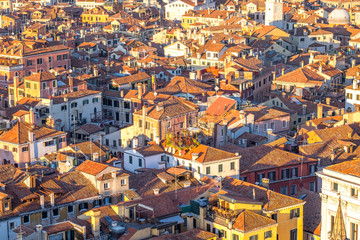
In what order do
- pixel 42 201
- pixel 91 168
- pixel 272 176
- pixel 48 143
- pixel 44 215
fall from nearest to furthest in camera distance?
1. pixel 42 201
2. pixel 44 215
3. pixel 91 168
4. pixel 272 176
5. pixel 48 143

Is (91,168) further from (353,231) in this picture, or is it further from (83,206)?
(353,231)

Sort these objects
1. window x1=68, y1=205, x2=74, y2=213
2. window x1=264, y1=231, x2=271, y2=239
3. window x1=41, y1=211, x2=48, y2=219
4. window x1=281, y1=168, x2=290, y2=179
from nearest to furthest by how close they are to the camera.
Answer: window x1=264, y1=231, x2=271, y2=239 < window x1=41, y1=211, x2=48, y2=219 < window x1=68, y1=205, x2=74, y2=213 < window x1=281, y1=168, x2=290, y2=179

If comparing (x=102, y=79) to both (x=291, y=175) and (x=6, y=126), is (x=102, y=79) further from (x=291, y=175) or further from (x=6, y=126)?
(x=291, y=175)

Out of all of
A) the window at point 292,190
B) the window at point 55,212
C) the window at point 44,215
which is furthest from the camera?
the window at point 292,190

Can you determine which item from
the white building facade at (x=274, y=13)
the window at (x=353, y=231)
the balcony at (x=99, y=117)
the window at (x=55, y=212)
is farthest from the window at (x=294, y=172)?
A: the white building facade at (x=274, y=13)

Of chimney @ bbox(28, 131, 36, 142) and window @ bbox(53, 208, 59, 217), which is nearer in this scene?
window @ bbox(53, 208, 59, 217)

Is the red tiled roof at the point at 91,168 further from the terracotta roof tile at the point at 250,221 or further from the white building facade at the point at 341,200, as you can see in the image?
the white building facade at the point at 341,200

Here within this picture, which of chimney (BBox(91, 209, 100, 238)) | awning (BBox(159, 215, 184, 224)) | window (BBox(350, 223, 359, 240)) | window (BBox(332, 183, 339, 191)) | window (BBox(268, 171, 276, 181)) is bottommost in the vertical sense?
window (BBox(268, 171, 276, 181))

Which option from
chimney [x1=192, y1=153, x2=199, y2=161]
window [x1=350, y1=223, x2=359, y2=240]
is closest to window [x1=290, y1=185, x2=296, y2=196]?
chimney [x1=192, y1=153, x2=199, y2=161]

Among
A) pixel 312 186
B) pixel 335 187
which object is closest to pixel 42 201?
pixel 335 187

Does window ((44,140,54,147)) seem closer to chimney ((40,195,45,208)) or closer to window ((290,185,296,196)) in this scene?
chimney ((40,195,45,208))

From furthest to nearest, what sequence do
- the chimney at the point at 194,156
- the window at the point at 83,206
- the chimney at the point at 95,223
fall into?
the chimney at the point at 194,156 < the window at the point at 83,206 < the chimney at the point at 95,223
